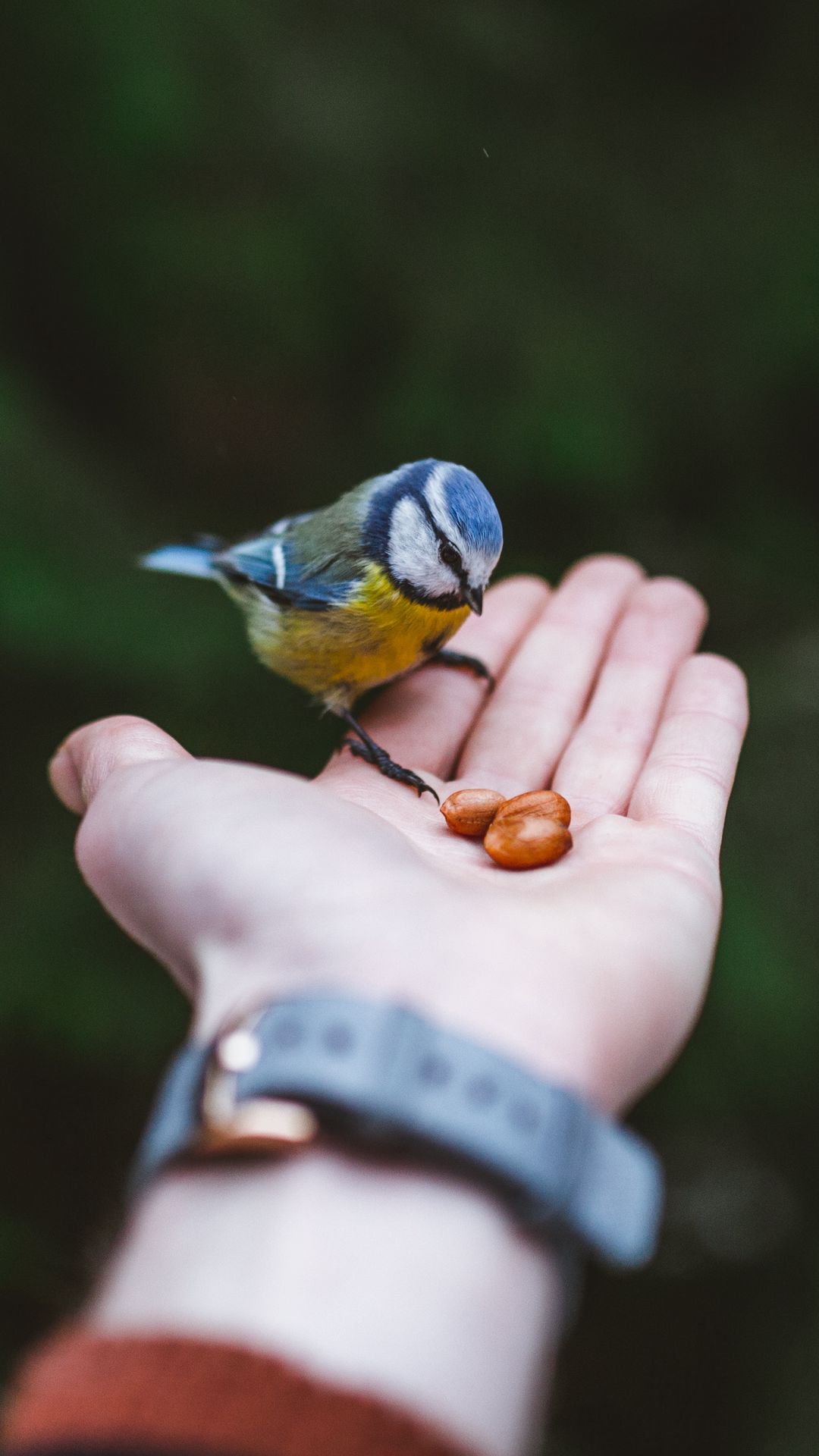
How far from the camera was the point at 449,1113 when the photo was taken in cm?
66

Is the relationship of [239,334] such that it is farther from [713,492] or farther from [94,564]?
[713,492]

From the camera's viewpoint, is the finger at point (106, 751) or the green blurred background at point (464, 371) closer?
the finger at point (106, 751)

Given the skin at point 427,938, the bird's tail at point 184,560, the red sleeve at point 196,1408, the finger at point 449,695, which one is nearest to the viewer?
the red sleeve at point 196,1408

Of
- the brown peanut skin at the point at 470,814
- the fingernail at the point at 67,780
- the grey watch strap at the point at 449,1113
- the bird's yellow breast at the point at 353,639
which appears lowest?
the fingernail at the point at 67,780

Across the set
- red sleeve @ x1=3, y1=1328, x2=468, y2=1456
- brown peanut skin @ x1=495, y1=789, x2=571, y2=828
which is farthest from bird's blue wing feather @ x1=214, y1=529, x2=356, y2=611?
red sleeve @ x1=3, y1=1328, x2=468, y2=1456

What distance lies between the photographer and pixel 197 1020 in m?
0.81

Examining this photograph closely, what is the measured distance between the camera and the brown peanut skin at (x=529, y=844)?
1.11 metres

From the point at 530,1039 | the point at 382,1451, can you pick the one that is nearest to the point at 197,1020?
the point at 530,1039

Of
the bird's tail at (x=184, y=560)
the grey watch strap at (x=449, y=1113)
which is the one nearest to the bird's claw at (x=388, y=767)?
the bird's tail at (x=184, y=560)

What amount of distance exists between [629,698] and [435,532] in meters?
0.37

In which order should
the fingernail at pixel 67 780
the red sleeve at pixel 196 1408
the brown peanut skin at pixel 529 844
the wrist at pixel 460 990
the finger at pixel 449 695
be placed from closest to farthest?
the red sleeve at pixel 196 1408
the wrist at pixel 460 990
the brown peanut skin at pixel 529 844
the fingernail at pixel 67 780
the finger at pixel 449 695

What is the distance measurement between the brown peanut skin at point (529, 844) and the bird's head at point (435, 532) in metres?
0.39

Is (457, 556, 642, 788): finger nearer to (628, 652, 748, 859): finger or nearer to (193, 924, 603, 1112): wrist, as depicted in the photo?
(628, 652, 748, 859): finger

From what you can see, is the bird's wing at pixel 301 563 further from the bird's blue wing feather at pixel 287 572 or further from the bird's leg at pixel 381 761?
the bird's leg at pixel 381 761
